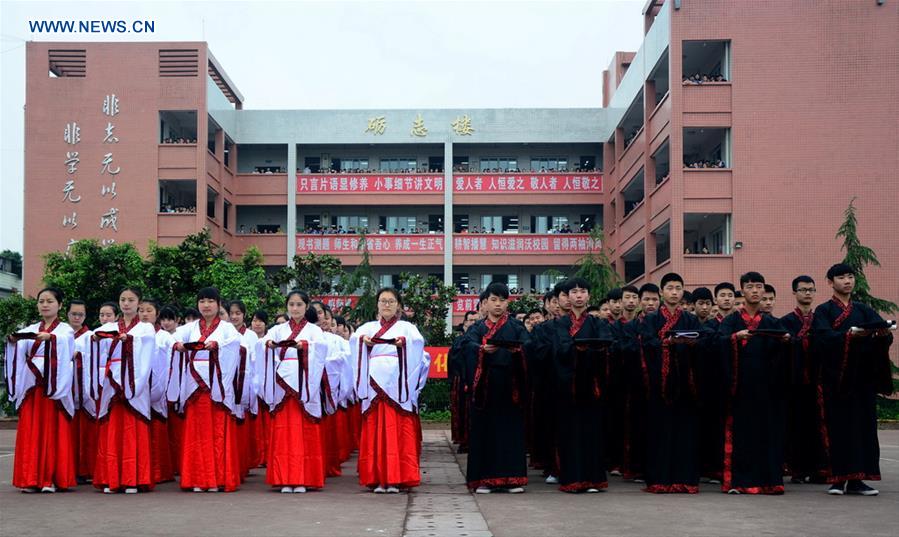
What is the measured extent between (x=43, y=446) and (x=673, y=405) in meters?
6.27

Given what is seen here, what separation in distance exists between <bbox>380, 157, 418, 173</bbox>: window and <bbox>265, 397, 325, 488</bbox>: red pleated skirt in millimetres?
37770

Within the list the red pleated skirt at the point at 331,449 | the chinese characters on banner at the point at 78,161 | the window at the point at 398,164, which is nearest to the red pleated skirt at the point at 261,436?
the red pleated skirt at the point at 331,449

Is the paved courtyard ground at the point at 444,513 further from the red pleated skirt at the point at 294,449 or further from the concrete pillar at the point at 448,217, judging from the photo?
the concrete pillar at the point at 448,217

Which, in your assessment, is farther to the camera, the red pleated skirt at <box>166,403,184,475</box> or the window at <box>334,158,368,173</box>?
the window at <box>334,158,368,173</box>

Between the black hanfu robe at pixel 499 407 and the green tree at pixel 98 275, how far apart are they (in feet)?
67.0

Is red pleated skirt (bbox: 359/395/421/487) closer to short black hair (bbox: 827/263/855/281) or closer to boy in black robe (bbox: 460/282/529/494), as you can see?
boy in black robe (bbox: 460/282/529/494)

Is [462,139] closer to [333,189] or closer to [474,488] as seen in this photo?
[333,189]

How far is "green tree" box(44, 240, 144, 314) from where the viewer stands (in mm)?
28703

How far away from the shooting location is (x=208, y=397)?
10461 mm

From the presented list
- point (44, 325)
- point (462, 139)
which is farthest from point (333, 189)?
point (44, 325)

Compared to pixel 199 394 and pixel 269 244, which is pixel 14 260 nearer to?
pixel 269 244

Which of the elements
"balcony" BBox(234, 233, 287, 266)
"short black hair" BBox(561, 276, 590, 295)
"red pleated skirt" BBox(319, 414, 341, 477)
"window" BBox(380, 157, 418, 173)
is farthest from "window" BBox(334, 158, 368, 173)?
"short black hair" BBox(561, 276, 590, 295)

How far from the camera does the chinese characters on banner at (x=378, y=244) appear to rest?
153 feet

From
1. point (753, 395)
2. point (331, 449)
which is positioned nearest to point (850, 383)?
point (753, 395)
